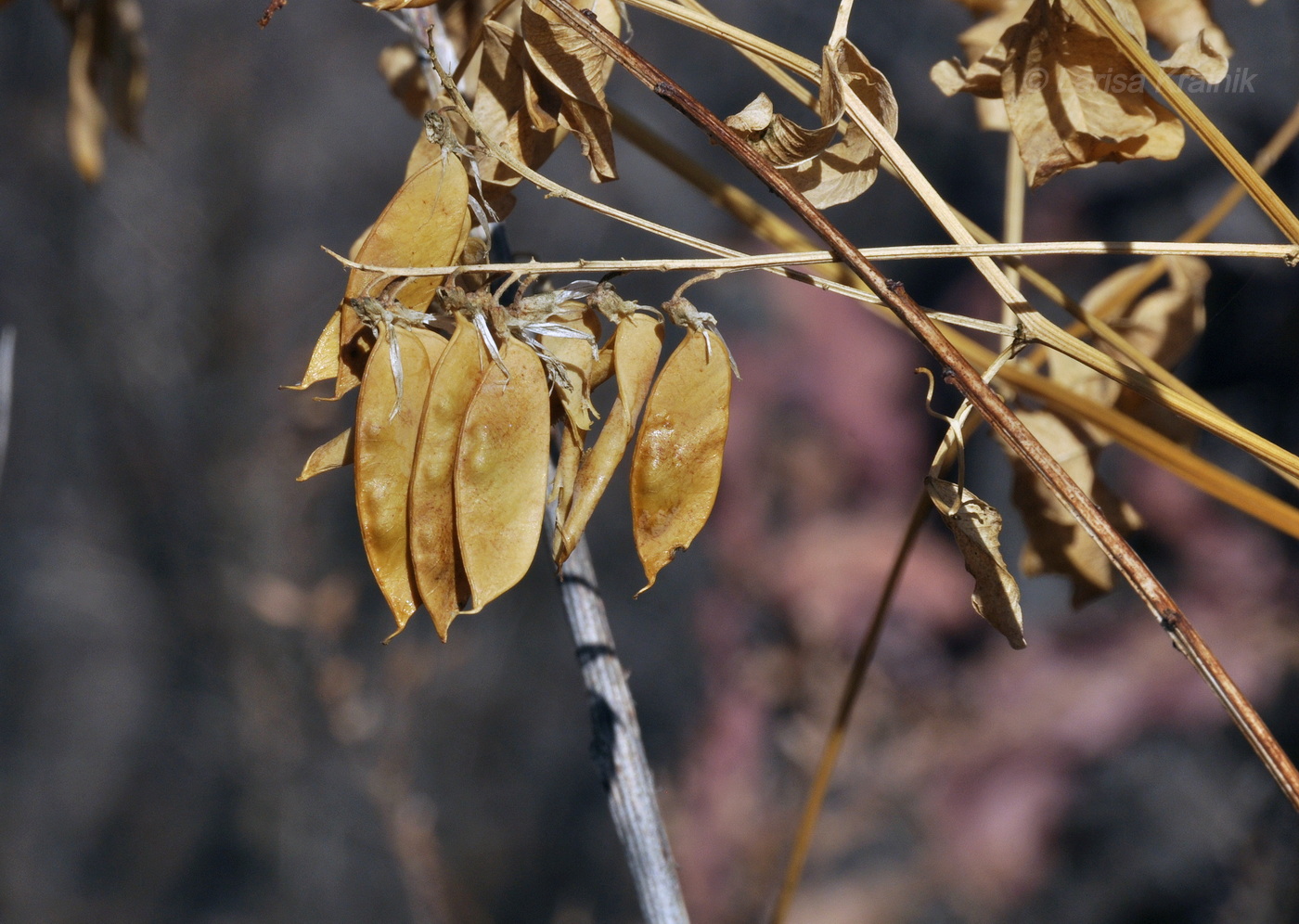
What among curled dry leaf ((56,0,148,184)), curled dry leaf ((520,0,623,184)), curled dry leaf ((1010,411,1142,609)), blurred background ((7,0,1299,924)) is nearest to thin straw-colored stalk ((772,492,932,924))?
curled dry leaf ((1010,411,1142,609))

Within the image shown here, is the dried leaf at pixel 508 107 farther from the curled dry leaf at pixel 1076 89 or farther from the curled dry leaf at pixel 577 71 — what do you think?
the curled dry leaf at pixel 1076 89

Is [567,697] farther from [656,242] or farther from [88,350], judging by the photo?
[88,350]

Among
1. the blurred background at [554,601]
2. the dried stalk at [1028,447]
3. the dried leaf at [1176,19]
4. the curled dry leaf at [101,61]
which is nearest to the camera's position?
the dried stalk at [1028,447]

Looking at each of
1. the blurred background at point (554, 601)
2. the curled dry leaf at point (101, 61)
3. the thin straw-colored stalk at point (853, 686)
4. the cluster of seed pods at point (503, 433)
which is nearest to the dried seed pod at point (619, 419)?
the cluster of seed pods at point (503, 433)

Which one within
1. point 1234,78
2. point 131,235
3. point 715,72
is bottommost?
point 131,235

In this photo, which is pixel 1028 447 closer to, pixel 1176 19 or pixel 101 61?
pixel 1176 19

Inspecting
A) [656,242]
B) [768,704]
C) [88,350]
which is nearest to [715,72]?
[656,242]

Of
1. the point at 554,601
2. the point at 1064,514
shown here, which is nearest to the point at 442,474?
the point at 1064,514
